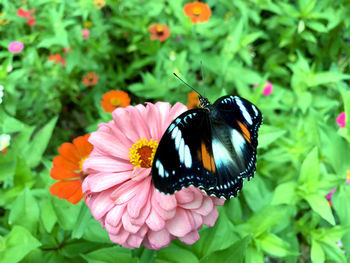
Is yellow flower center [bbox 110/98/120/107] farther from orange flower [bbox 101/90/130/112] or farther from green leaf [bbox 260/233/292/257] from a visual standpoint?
green leaf [bbox 260/233/292/257]

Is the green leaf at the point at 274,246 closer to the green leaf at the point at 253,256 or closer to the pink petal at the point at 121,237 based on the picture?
the green leaf at the point at 253,256

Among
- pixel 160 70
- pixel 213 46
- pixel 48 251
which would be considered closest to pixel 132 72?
pixel 160 70

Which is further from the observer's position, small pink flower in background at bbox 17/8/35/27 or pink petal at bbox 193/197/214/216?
small pink flower in background at bbox 17/8/35/27

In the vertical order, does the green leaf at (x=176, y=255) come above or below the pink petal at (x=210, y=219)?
below

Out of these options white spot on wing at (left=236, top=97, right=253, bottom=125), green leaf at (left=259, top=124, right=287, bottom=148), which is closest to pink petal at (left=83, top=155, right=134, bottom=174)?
white spot on wing at (left=236, top=97, right=253, bottom=125)

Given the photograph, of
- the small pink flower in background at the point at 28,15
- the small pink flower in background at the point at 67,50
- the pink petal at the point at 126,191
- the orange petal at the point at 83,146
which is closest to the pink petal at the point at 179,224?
the pink petal at the point at 126,191

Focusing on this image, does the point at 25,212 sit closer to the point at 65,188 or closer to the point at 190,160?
the point at 65,188

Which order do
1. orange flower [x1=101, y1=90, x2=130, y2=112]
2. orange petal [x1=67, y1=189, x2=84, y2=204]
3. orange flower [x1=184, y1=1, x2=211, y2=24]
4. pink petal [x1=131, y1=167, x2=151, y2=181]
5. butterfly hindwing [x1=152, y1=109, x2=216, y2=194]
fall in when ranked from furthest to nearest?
orange flower [x1=184, y1=1, x2=211, y2=24] → orange flower [x1=101, y1=90, x2=130, y2=112] → orange petal [x1=67, y1=189, x2=84, y2=204] → pink petal [x1=131, y1=167, x2=151, y2=181] → butterfly hindwing [x1=152, y1=109, x2=216, y2=194]

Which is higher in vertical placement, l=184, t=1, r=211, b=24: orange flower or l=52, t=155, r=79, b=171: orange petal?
l=184, t=1, r=211, b=24: orange flower
